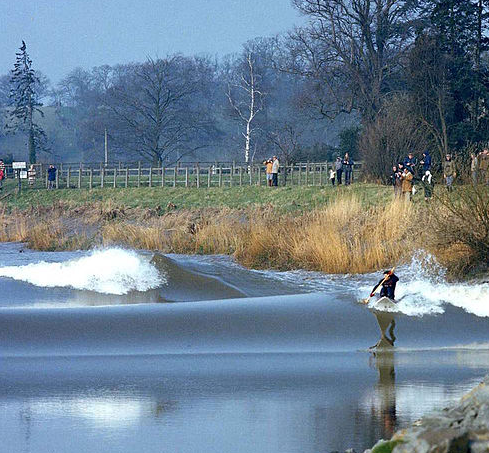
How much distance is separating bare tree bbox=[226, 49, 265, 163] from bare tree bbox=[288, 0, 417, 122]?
1624cm

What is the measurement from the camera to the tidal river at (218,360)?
9.56m

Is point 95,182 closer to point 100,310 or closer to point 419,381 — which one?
point 100,310

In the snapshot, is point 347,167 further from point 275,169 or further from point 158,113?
point 158,113

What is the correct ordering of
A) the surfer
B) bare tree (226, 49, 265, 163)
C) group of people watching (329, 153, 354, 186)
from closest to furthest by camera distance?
the surfer, group of people watching (329, 153, 354, 186), bare tree (226, 49, 265, 163)

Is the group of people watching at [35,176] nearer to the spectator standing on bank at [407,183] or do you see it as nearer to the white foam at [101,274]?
the spectator standing on bank at [407,183]

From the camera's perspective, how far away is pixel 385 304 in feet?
52.2

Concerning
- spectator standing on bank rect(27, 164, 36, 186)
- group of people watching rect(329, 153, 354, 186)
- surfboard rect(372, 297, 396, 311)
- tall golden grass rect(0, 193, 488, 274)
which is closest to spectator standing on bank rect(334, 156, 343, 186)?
group of people watching rect(329, 153, 354, 186)

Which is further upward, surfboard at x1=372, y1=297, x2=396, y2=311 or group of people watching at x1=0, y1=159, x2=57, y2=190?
group of people watching at x1=0, y1=159, x2=57, y2=190

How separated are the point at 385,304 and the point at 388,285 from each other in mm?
505

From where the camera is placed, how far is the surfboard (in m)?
15.8

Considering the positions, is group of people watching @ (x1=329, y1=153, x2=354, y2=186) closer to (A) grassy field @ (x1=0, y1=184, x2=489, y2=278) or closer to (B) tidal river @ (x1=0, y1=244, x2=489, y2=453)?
(A) grassy field @ (x1=0, y1=184, x2=489, y2=278)

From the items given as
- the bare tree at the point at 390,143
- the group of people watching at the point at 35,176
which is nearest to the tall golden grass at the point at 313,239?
the bare tree at the point at 390,143

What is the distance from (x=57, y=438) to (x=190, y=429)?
1.16 m

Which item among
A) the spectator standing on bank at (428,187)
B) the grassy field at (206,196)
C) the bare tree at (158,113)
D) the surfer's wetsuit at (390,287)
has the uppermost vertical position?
the bare tree at (158,113)
